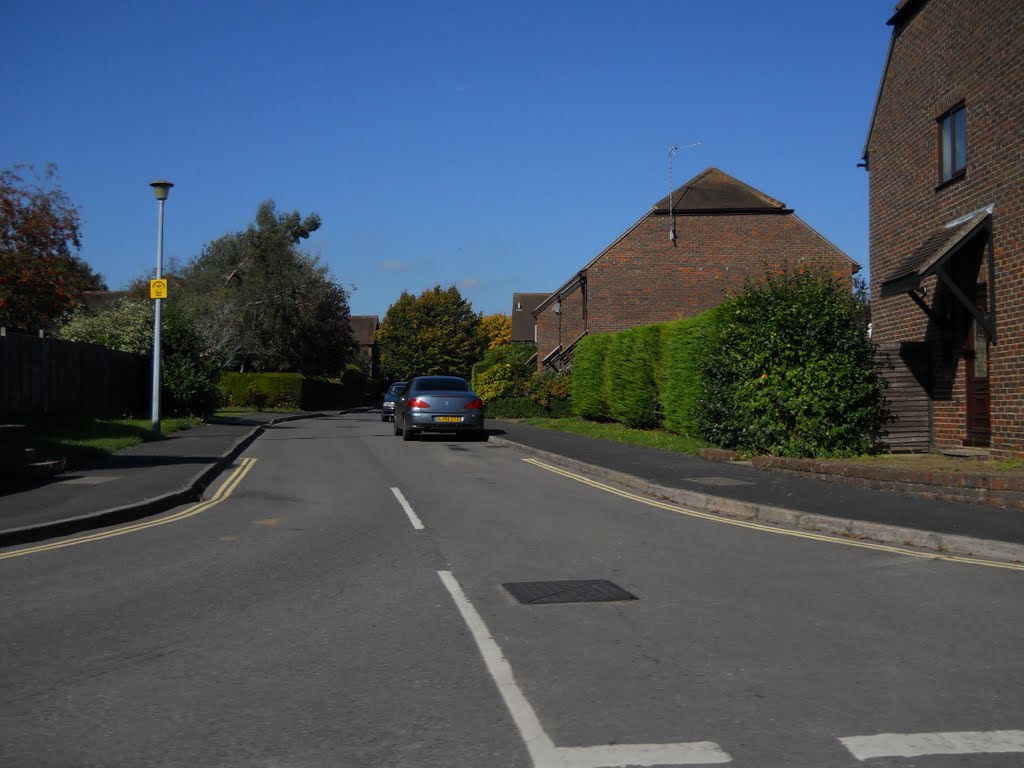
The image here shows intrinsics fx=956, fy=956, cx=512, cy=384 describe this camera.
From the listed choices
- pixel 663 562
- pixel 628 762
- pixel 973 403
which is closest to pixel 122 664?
pixel 628 762

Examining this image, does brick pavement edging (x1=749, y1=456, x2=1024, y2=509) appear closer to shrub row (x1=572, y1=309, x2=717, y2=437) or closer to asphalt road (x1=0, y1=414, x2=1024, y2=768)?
asphalt road (x1=0, y1=414, x2=1024, y2=768)

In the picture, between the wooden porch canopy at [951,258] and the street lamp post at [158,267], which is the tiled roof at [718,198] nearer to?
the street lamp post at [158,267]

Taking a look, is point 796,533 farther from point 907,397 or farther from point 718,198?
point 718,198

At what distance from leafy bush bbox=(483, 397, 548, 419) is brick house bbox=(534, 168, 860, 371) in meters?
4.62

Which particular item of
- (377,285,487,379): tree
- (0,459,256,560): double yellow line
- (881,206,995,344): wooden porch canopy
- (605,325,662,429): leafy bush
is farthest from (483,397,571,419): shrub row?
(377,285,487,379): tree

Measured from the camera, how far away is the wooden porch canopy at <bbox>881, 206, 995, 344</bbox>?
13953 mm

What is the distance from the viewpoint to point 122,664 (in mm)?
5090

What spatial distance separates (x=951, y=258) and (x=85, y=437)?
16606mm

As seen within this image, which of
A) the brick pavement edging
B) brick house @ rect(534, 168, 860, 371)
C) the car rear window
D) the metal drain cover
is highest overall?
brick house @ rect(534, 168, 860, 371)

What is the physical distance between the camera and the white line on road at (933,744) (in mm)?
3838

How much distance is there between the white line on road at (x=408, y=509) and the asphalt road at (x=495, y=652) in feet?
1.75

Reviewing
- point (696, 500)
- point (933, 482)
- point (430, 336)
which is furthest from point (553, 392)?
point (430, 336)

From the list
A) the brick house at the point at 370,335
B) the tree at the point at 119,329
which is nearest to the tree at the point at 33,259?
the tree at the point at 119,329

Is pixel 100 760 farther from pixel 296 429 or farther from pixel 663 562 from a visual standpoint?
pixel 296 429
